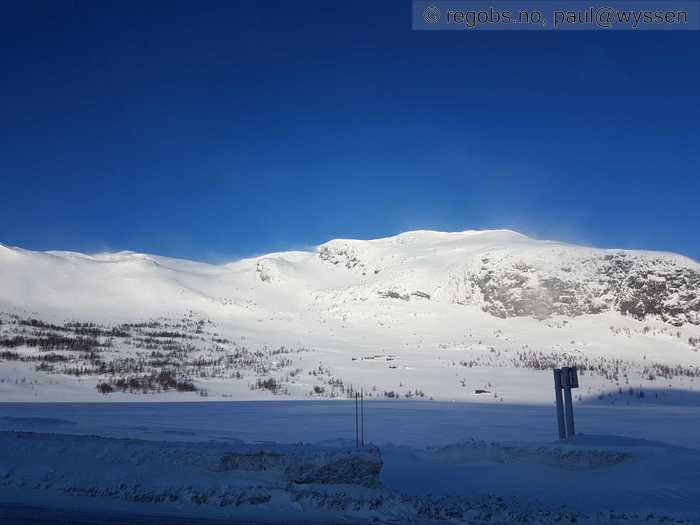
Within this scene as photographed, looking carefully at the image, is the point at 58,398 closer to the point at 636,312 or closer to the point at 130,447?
the point at 130,447

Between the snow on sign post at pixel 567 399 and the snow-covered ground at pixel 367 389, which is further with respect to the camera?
the snow on sign post at pixel 567 399

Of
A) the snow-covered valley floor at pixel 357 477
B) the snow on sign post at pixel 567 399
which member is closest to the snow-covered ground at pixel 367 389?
the snow-covered valley floor at pixel 357 477

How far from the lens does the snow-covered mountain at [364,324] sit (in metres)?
20.0

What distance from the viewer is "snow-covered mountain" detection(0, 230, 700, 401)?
65.7 ft

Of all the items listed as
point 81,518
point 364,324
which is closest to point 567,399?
point 81,518

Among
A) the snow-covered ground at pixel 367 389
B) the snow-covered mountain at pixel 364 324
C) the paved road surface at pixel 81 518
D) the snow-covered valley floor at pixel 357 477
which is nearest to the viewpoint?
the paved road surface at pixel 81 518

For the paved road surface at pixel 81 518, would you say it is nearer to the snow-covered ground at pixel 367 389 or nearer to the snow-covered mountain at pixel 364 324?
the snow-covered ground at pixel 367 389

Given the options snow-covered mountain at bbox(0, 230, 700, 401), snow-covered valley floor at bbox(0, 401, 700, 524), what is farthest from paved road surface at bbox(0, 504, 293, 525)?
snow-covered mountain at bbox(0, 230, 700, 401)

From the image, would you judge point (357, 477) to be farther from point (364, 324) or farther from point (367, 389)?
point (364, 324)

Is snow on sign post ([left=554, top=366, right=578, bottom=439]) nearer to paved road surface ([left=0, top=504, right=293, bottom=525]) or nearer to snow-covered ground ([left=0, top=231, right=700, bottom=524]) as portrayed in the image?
snow-covered ground ([left=0, top=231, right=700, bottom=524])

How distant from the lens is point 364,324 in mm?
42250

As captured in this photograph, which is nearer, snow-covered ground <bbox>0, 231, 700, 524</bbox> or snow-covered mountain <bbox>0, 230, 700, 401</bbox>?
snow-covered ground <bbox>0, 231, 700, 524</bbox>

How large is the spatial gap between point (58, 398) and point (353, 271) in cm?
5225

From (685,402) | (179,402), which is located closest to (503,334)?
(685,402)
